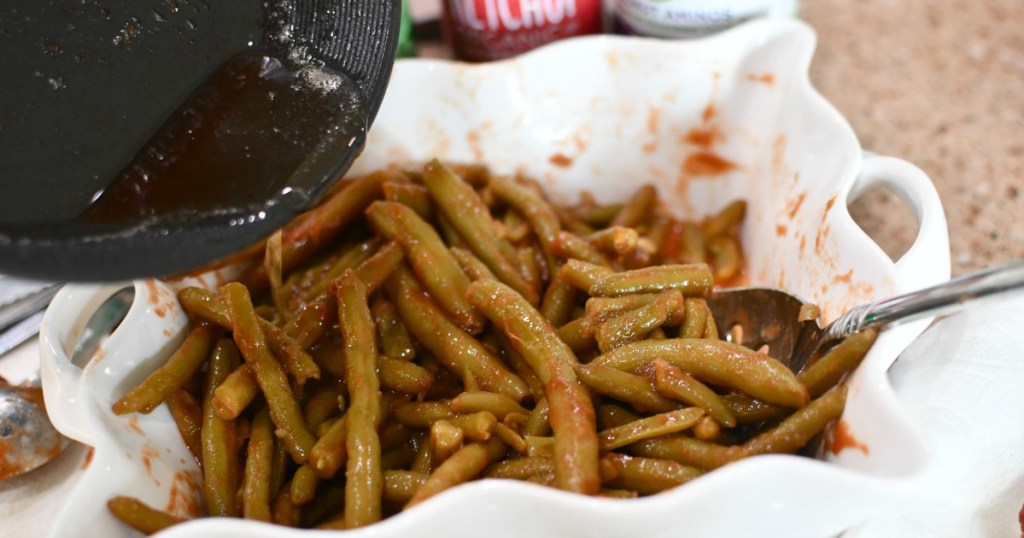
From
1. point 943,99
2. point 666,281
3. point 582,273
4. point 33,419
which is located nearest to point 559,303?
point 582,273

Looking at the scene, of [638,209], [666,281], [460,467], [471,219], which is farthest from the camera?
[638,209]

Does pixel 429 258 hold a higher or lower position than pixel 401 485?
higher

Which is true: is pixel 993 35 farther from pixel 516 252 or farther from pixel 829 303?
pixel 516 252

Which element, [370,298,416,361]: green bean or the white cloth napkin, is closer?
the white cloth napkin

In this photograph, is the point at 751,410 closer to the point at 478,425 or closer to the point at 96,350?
the point at 478,425

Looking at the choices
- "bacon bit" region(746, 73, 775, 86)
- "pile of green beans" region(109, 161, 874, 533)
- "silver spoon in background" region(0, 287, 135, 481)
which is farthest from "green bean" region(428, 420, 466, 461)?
"bacon bit" region(746, 73, 775, 86)

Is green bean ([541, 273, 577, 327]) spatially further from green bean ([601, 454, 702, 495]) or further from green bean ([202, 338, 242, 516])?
green bean ([202, 338, 242, 516])

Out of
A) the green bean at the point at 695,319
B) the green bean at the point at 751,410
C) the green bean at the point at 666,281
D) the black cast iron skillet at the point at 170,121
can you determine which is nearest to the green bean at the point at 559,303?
the green bean at the point at 666,281
